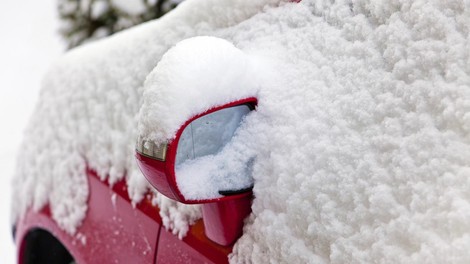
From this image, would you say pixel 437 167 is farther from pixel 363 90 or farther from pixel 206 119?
pixel 206 119

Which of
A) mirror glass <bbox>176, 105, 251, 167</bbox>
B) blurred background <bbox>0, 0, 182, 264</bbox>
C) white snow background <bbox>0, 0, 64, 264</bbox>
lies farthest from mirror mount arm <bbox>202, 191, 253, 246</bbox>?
white snow background <bbox>0, 0, 64, 264</bbox>

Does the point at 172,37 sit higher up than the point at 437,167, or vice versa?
the point at 437,167

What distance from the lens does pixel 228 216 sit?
145 cm

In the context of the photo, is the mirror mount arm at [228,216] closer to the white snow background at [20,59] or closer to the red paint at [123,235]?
the red paint at [123,235]

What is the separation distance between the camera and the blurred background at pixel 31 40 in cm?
568

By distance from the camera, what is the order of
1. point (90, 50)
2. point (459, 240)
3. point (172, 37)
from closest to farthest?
point (459, 240)
point (172, 37)
point (90, 50)

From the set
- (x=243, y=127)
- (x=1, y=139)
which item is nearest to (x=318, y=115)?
(x=243, y=127)

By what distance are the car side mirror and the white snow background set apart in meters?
5.09

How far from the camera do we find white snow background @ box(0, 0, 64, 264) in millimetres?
7309

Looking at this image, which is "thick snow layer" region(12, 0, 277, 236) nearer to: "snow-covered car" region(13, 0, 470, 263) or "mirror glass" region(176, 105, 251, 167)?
"snow-covered car" region(13, 0, 470, 263)

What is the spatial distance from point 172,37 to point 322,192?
83 cm

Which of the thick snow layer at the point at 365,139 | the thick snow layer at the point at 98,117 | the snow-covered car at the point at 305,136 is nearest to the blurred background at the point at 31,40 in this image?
the thick snow layer at the point at 98,117

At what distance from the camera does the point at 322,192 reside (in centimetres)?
128

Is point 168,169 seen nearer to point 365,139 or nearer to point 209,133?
point 209,133
